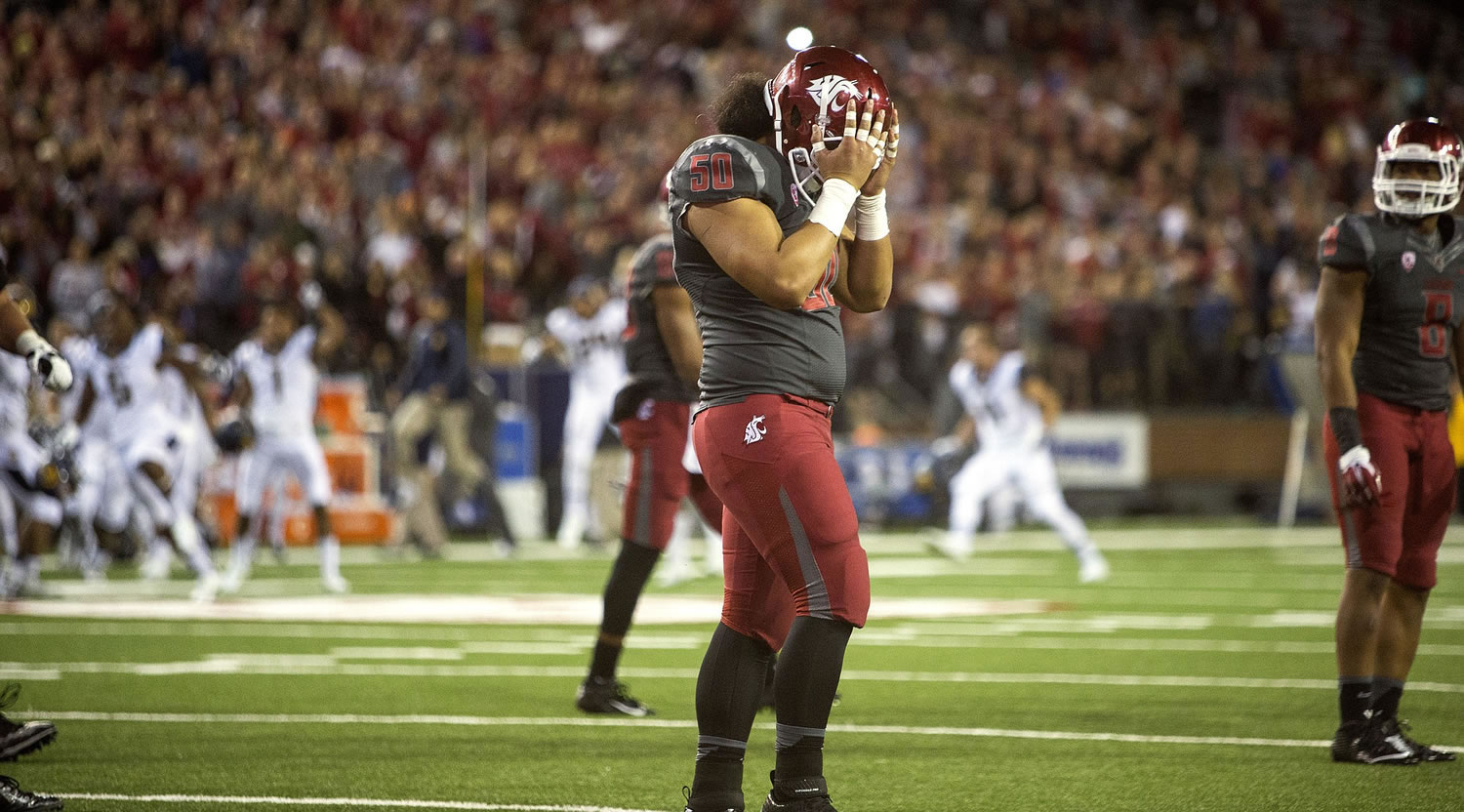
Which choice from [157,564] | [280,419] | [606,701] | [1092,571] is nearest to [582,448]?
[157,564]

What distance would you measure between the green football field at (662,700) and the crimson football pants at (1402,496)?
0.76 m

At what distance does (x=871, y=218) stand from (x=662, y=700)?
12.6 ft

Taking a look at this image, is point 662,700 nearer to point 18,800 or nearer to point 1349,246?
point 18,800

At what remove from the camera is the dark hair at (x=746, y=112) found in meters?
5.06

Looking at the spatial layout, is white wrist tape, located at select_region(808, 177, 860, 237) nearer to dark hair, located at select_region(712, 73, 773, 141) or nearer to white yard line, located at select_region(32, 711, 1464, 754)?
dark hair, located at select_region(712, 73, 773, 141)

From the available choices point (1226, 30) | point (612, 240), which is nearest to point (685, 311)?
point (612, 240)

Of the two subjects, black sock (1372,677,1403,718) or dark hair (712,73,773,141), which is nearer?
dark hair (712,73,773,141)

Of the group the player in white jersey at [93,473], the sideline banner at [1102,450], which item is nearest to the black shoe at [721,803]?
the player in white jersey at [93,473]

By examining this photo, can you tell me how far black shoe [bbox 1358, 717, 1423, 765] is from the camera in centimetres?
659

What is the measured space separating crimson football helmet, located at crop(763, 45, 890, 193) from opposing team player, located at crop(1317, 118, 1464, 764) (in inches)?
103

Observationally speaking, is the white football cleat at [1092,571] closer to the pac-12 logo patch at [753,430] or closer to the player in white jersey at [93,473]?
the player in white jersey at [93,473]

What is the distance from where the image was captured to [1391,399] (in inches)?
Result: 268

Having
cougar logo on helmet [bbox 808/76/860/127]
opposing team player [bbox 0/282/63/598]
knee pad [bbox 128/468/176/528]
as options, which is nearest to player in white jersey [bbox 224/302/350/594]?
knee pad [bbox 128/468/176/528]

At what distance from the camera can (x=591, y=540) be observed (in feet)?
62.1
